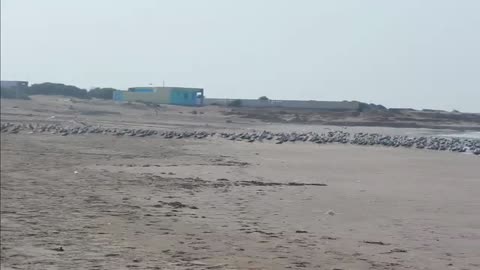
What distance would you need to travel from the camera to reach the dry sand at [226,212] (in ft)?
19.8

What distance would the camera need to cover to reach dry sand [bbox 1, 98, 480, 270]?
238 inches

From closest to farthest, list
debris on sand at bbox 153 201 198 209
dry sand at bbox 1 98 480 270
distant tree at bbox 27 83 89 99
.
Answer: dry sand at bbox 1 98 480 270 → debris on sand at bbox 153 201 198 209 → distant tree at bbox 27 83 89 99

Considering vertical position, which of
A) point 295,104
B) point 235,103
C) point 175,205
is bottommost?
point 175,205

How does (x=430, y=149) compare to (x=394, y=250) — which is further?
(x=430, y=149)

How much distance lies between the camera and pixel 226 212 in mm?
8680

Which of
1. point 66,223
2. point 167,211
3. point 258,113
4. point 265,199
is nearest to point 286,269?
point 66,223

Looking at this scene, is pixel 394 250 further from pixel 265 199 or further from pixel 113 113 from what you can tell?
pixel 113 113

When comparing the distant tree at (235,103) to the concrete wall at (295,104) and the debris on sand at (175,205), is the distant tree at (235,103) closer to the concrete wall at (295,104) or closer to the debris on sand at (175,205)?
the concrete wall at (295,104)

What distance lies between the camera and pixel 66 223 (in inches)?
274

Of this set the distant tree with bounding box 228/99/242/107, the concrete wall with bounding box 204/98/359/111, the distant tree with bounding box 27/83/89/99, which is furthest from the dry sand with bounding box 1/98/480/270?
the distant tree with bounding box 228/99/242/107

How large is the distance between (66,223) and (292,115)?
116ft

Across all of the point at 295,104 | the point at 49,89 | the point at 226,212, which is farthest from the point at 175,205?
the point at 295,104

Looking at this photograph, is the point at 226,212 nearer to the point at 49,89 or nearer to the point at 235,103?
the point at 49,89

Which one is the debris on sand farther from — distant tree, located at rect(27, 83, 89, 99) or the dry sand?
distant tree, located at rect(27, 83, 89, 99)
